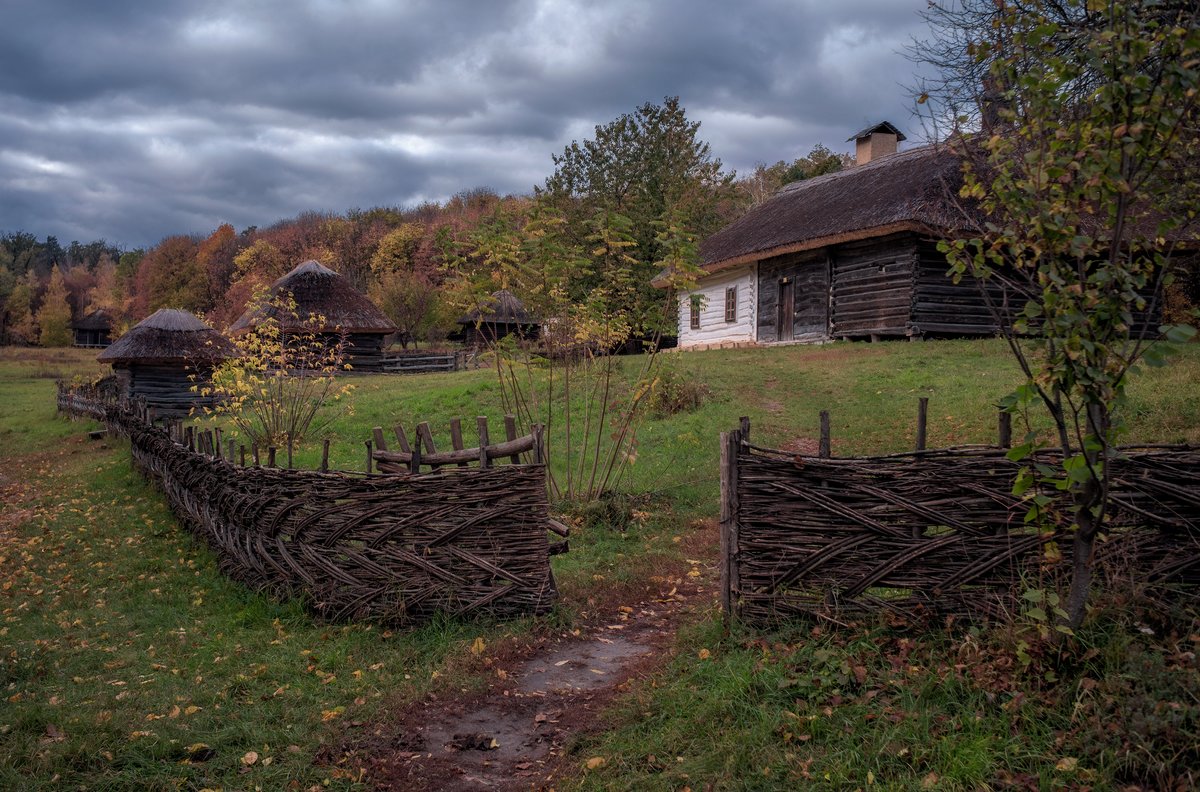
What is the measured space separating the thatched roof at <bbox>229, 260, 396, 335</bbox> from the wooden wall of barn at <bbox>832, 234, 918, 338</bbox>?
1767cm

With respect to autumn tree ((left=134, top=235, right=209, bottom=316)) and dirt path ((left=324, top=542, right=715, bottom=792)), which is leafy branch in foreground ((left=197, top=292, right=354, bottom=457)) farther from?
autumn tree ((left=134, top=235, right=209, bottom=316))

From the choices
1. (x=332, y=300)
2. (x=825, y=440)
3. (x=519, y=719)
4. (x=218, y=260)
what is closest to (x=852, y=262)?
(x=825, y=440)

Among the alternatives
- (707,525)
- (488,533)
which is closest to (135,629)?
(488,533)

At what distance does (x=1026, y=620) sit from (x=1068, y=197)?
1846mm

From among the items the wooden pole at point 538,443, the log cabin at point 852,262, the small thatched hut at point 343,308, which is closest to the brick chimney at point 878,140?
the log cabin at point 852,262

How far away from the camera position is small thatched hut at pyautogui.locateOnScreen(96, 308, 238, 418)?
20516 mm

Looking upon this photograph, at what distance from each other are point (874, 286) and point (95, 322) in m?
69.0

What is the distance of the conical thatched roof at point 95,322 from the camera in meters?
67.6

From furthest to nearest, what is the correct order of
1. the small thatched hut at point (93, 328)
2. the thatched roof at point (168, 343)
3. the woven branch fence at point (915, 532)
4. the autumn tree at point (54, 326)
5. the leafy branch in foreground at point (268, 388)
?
the small thatched hut at point (93, 328) → the autumn tree at point (54, 326) → the thatched roof at point (168, 343) → the leafy branch in foreground at point (268, 388) → the woven branch fence at point (915, 532)

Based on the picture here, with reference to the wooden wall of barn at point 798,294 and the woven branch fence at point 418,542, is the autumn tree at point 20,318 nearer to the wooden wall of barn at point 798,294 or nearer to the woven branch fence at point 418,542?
the wooden wall of barn at point 798,294

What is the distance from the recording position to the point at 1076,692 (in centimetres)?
322

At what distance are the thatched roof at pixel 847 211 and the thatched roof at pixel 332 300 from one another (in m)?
13.0

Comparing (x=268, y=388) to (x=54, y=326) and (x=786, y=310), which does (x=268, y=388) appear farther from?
(x=54, y=326)

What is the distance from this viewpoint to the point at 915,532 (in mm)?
4199
